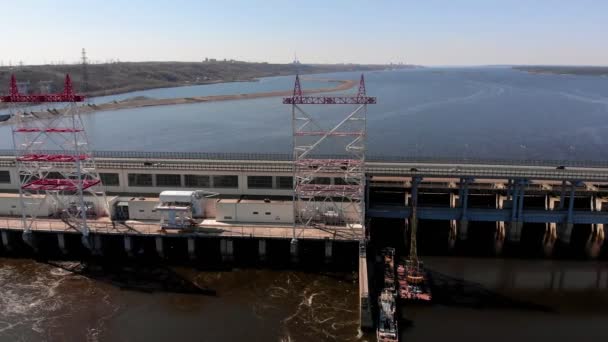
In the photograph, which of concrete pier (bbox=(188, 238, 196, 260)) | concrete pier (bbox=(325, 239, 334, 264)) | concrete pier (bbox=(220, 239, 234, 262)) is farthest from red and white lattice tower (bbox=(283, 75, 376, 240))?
concrete pier (bbox=(188, 238, 196, 260))

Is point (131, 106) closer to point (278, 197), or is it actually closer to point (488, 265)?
point (278, 197)

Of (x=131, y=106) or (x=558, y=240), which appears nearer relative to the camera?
(x=558, y=240)

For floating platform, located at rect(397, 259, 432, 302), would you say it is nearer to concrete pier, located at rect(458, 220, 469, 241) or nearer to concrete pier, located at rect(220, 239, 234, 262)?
concrete pier, located at rect(458, 220, 469, 241)

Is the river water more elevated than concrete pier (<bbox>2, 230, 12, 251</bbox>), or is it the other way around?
concrete pier (<bbox>2, 230, 12, 251</bbox>)

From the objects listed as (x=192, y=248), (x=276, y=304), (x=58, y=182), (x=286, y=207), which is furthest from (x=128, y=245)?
(x=276, y=304)

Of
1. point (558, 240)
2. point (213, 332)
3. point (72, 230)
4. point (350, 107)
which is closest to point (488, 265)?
point (558, 240)
